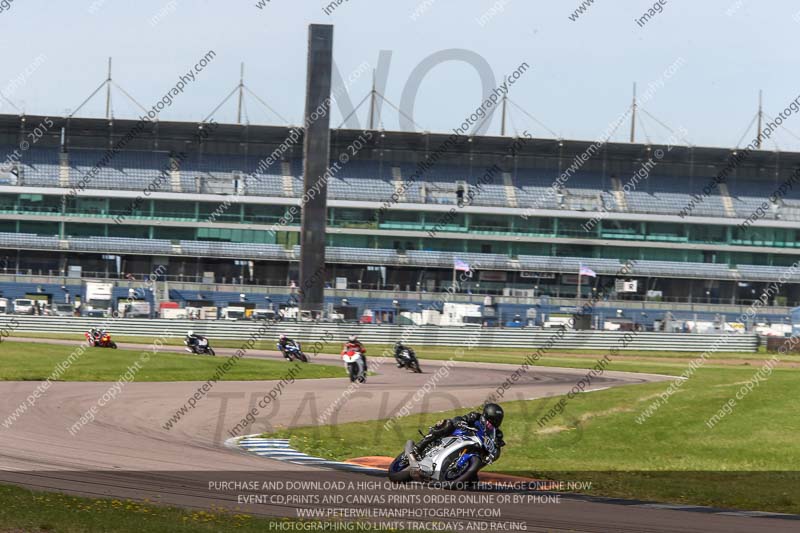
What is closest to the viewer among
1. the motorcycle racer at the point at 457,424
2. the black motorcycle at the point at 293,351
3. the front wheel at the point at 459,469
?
the front wheel at the point at 459,469

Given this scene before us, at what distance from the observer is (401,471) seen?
582 inches

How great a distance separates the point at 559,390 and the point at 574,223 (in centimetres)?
5140

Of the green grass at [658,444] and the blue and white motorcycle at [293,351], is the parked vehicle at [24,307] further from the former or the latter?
the green grass at [658,444]

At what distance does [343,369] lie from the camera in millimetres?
38875

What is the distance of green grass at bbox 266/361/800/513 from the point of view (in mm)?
16062

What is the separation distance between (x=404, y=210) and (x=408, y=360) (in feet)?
140

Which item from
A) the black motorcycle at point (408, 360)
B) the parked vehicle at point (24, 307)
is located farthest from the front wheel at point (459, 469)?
the parked vehicle at point (24, 307)

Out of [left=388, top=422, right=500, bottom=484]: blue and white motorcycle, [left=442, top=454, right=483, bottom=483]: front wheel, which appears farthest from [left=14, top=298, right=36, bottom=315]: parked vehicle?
[left=442, top=454, right=483, bottom=483]: front wheel

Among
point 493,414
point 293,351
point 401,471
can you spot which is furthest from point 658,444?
point 293,351

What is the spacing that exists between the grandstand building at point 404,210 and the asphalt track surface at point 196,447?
4745 cm

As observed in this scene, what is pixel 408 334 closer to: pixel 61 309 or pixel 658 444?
pixel 61 309

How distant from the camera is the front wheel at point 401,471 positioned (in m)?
14.7

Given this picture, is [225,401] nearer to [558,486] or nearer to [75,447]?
[75,447]

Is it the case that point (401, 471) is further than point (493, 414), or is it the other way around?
point (493, 414)
